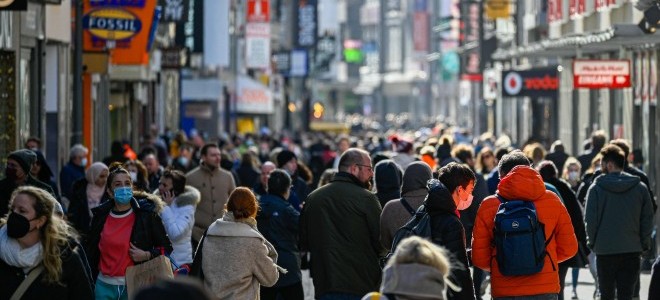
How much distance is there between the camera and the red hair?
11.6m

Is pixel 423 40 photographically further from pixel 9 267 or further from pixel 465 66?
pixel 9 267

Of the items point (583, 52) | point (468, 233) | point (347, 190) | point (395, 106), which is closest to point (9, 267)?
point (347, 190)

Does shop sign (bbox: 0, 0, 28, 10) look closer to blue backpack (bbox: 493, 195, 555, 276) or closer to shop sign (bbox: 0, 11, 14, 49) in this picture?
shop sign (bbox: 0, 11, 14, 49)

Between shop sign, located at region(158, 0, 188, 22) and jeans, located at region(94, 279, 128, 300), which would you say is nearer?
jeans, located at region(94, 279, 128, 300)

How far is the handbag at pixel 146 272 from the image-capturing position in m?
11.7

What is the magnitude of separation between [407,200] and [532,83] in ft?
90.6

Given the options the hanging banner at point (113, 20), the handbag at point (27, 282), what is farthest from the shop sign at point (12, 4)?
the hanging banner at point (113, 20)

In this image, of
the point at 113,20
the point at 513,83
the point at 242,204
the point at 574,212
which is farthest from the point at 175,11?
the point at 242,204

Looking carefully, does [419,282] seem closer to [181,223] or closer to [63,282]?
[63,282]

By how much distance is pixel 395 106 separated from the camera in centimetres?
17762

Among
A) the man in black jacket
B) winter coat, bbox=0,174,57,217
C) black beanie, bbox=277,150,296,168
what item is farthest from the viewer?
black beanie, bbox=277,150,296,168

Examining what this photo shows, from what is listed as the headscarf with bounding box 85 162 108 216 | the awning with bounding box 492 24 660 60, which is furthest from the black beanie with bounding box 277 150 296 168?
the awning with bounding box 492 24 660 60

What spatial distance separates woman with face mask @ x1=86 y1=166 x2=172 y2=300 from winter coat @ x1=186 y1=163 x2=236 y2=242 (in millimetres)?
5335

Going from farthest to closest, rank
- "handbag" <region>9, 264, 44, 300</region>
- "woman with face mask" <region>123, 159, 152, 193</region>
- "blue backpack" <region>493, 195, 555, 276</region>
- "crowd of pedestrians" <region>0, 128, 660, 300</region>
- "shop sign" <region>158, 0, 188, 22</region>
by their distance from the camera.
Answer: "shop sign" <region>158, 0, 188, 22</region>, "woman with face mask" <region>123, 159, 152, 193</region>, "blue backpack" <region>493, 195, 555, 276</region>, "crowd of pedestrians" <region>0, 128, 660, 300</region>, "handbag" <region>9, 264, 44, 300</region>
